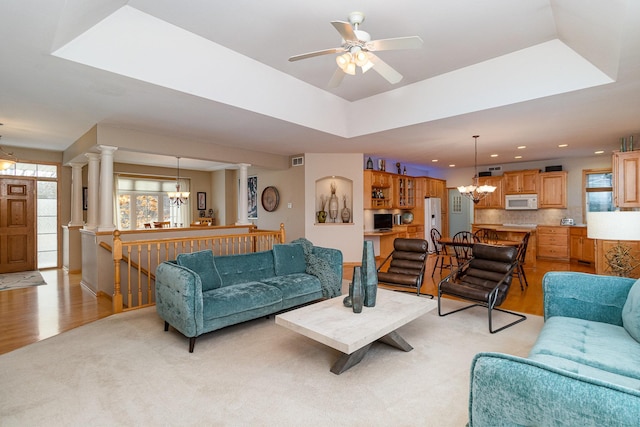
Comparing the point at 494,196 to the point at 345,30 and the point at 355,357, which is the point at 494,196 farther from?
the point at 345,30

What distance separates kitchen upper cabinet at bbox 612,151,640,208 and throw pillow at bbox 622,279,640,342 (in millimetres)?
3818

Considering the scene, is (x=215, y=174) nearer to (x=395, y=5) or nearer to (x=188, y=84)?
(x=188, y=84)

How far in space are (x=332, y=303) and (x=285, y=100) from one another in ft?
9.35

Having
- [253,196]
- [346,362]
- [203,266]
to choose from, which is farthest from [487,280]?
[253,196]

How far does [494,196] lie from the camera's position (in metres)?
9.09

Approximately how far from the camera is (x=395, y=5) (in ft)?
9.33

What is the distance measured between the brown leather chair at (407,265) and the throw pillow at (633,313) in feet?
7.42

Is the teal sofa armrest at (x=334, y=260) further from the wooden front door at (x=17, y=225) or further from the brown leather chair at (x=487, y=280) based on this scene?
the wooden front door at (x=17, y=225)

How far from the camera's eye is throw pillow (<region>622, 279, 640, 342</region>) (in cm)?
212

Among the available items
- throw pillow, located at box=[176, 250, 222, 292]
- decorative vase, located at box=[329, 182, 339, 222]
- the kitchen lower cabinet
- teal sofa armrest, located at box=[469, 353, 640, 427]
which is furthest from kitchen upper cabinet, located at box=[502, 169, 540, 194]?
teal sofa armrest, located at box=[469, 353, 640, 427]

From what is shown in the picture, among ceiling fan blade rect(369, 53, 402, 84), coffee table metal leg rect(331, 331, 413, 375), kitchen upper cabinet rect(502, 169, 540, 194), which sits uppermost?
ceiling fan blade rect(369, 53, 402, 84)

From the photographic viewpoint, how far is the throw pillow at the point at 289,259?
14.2 ft

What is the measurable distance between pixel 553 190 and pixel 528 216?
3.03 ft

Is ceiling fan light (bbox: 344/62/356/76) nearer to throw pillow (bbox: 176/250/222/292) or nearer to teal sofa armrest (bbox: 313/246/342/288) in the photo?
teal sofa armrest (bbox: 313/246/342/288)
